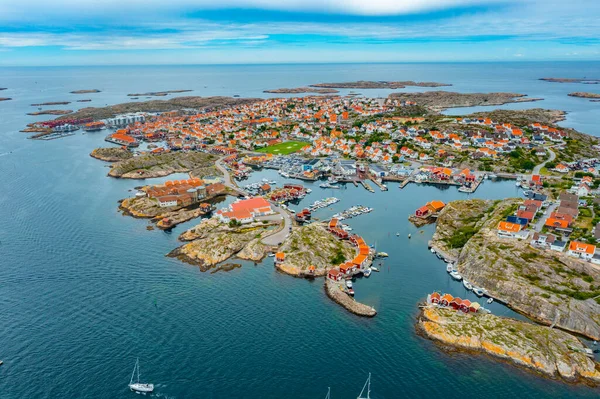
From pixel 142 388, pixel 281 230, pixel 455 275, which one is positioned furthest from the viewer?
pixel 281 230

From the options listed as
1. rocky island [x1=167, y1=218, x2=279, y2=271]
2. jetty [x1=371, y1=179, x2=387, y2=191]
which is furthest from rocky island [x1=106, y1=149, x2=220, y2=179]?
jetty [x1=371, y1=179, x2=387, y2=191]

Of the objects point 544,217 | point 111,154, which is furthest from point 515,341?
point 111,154

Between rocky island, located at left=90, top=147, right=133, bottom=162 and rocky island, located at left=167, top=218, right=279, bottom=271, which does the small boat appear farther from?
rocky island, located at left=90, top=147, right=133, bottom=162

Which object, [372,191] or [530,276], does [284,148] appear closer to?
[372,191]

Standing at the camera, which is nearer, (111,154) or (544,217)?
(544,217)

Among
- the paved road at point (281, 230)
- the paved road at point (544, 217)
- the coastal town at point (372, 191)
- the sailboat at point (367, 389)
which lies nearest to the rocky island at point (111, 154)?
the coastal town at point (372, 191)

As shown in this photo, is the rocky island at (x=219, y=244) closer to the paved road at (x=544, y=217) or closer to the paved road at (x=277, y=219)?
the paved road at (x=277, y=219)

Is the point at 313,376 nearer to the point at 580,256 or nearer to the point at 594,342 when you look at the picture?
the point at 594,342
